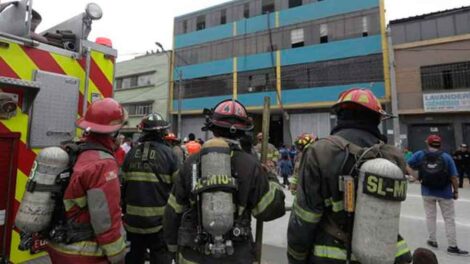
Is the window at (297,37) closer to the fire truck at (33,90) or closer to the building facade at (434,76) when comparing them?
the building facade at (434,76)

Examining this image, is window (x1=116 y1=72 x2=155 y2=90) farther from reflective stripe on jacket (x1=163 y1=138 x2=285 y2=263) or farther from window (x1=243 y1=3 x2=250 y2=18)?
reflective stripe on jacket (x1=163 y1=138 x2=285 y2=263)

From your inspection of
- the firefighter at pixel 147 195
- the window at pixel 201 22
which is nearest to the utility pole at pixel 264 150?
the firefighter at pixel 147 195

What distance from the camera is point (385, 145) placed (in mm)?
2088

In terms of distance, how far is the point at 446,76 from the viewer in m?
19.5

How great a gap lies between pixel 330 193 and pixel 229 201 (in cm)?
62

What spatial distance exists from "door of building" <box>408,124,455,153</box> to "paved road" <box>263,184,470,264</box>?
12.3m

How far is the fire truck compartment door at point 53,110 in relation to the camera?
8.41 feet

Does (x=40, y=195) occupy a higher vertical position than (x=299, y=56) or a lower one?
lower

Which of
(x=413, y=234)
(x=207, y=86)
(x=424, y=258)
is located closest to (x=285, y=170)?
(x=413, y=234)

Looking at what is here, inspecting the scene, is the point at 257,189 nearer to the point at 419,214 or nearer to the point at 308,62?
the point at 419,214

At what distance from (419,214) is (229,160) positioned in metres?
7.49

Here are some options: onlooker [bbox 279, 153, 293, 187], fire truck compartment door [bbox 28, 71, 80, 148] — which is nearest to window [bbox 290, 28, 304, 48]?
onlooker [bbox 279, 153, 293, 187]

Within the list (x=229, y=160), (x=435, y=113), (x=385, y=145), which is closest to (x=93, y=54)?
(x=229, y=160)

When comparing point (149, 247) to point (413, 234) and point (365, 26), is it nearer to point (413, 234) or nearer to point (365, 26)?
point (413, 234)
